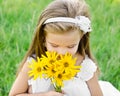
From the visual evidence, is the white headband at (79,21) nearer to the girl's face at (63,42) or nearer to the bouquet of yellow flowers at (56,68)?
the girl's face at (63,42)

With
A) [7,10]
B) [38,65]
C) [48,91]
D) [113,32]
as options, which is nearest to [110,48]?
[113,32]

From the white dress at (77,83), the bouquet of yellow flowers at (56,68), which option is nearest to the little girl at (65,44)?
the white dress at (77,83)

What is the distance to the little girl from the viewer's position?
3.23 meters

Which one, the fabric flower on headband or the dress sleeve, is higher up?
the fabric flower on headband

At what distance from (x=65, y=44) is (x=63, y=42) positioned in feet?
0.07

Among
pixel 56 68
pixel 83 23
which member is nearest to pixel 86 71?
pixel 83 23

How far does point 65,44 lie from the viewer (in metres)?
3.21

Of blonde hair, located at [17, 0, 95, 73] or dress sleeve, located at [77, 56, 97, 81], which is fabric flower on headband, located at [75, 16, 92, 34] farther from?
dress sleeve, located at [77, 56, 97, 81]

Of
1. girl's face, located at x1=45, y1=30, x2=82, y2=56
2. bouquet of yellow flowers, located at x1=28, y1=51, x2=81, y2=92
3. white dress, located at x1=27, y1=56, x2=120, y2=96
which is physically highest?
girl's face, located at x1=45, y1=30, x2=82, y2=56

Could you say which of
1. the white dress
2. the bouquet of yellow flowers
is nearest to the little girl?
the white dress

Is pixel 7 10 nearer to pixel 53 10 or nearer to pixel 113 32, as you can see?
pixel 113 32

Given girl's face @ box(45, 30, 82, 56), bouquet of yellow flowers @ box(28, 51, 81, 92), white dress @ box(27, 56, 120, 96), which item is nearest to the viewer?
bouquet of yellow flowers @ box(28, 51, 81, 92)

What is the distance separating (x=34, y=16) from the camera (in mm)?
5066

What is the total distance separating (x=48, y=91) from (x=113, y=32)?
177 cm
